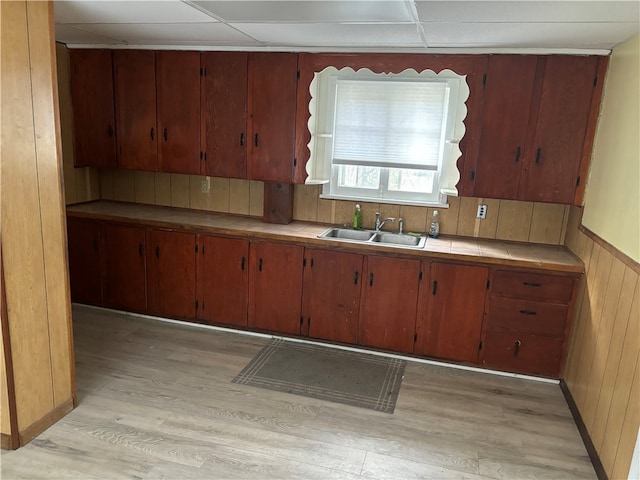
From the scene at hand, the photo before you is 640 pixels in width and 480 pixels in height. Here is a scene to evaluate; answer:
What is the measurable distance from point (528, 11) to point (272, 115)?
188 cm

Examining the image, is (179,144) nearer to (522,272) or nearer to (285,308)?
(285,308)

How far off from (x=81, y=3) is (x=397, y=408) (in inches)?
113

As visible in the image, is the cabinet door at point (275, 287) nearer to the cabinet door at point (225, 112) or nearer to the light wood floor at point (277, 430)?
the light wood floor at point (277, 430)

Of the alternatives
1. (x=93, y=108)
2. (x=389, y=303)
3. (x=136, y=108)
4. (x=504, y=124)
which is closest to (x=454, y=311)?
(x=389, y=303)

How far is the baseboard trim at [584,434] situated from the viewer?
228 cm

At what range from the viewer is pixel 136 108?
380 centimetres

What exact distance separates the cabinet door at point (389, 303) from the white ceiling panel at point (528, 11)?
1572 mm

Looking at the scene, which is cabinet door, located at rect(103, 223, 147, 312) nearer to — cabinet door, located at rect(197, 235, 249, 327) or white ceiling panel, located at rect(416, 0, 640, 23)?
cabinet door, located at rect(197, 235, 249, 327)

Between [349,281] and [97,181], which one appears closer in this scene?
[349,281]

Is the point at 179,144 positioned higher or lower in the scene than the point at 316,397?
higher

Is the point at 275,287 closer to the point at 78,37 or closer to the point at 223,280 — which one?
the point at 223,280

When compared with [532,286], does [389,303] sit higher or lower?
lower

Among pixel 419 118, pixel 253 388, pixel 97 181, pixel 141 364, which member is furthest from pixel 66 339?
pixel 419 118

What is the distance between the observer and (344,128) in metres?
3.66
